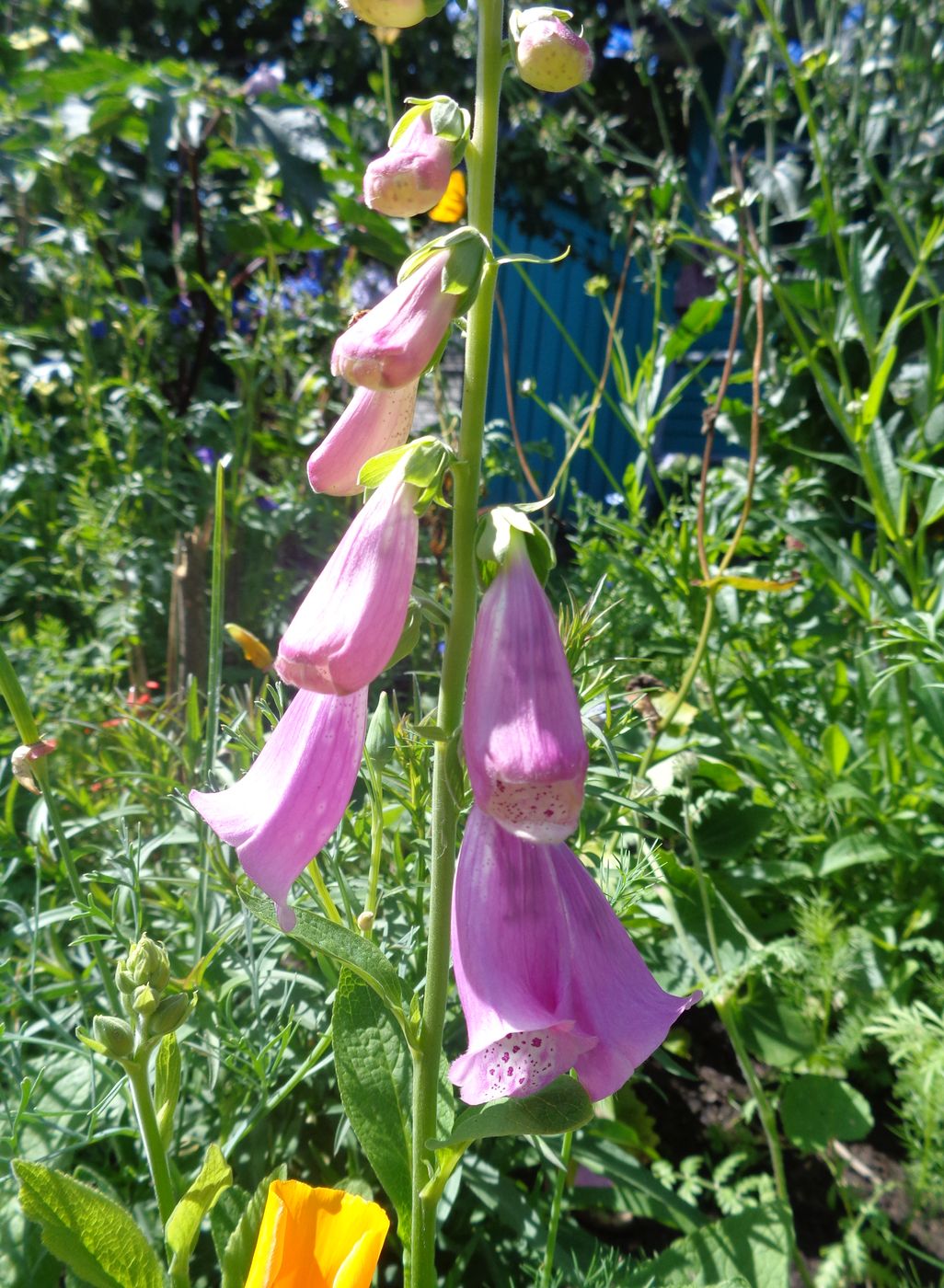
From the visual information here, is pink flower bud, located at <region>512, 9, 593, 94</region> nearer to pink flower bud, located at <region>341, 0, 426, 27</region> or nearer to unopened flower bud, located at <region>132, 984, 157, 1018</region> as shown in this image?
pink flower bud, located at <region>341, 0, 426, 27</region>

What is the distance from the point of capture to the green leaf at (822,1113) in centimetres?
102

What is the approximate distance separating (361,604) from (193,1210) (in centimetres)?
38

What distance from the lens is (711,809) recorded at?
128 cm

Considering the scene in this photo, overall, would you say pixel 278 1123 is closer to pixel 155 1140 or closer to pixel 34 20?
pixel 155 1140

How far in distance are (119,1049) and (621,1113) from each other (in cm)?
73

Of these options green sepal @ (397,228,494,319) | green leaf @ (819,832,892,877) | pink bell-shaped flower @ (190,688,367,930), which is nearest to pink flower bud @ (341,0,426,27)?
green sepal @ (397,228,494,319)

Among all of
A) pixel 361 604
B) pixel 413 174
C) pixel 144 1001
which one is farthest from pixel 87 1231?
pixel 413 174

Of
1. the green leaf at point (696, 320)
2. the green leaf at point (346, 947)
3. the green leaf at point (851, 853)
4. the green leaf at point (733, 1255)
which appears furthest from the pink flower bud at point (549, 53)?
the green leaf at point (696, 320)

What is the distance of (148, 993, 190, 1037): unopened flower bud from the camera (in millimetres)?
538

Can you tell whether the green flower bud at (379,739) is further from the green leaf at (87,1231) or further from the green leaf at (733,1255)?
the green leaf at (733,1255)

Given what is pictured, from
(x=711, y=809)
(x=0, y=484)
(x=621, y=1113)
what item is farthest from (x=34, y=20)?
(x=621, y=1113)

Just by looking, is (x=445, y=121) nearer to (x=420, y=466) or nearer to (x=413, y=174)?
(x=413, y=174)

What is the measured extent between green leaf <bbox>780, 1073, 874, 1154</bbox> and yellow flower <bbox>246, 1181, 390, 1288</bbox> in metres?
0.65

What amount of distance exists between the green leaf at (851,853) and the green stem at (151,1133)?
0.88 metres
